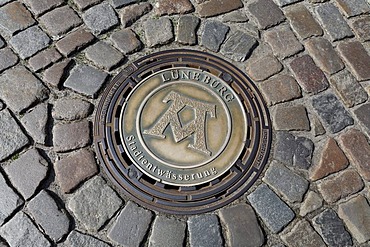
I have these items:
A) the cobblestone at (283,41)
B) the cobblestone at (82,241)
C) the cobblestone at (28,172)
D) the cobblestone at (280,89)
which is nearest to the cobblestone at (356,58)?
the cobblestone at (283,41)

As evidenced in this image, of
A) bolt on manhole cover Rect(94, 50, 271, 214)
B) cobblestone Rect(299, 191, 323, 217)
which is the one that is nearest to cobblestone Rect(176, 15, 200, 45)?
bolt on manhole cover Rect(94, 50, 271, 214)

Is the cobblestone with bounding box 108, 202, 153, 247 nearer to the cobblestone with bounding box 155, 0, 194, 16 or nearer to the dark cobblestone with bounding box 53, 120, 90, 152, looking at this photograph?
the dark cobblestone with bounding box 53, 120, 90, 152

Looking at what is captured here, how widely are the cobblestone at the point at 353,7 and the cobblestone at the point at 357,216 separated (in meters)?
1.54

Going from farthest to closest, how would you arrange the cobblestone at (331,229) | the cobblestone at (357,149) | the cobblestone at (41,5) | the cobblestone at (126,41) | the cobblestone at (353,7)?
1. the cobblestone at (353,7)
2. the cobblestone at (41,5)
3. the cobblestone at (126,41)
4. the cobblestone at (357,149)
5. the cobblestone at (331,229)

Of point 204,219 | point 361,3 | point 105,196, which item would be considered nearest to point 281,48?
point 361,3

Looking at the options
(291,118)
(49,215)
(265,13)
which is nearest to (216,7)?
(265,13)

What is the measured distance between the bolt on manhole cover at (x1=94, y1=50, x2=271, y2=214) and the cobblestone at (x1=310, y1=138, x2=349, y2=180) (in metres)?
0.34

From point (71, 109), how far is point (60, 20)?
79 cm

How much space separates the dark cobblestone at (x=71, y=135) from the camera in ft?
9.61

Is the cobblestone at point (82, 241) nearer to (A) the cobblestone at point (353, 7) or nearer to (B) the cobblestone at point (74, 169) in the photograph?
(B) the cobblestone at point (74, 169)

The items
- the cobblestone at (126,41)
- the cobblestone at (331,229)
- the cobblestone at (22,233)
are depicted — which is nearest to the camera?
the cobblestone at (22,233)

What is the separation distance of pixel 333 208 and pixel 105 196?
1.43 metres

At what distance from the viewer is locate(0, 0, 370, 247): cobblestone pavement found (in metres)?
2.72

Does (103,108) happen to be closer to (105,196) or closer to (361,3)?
(105,196)
